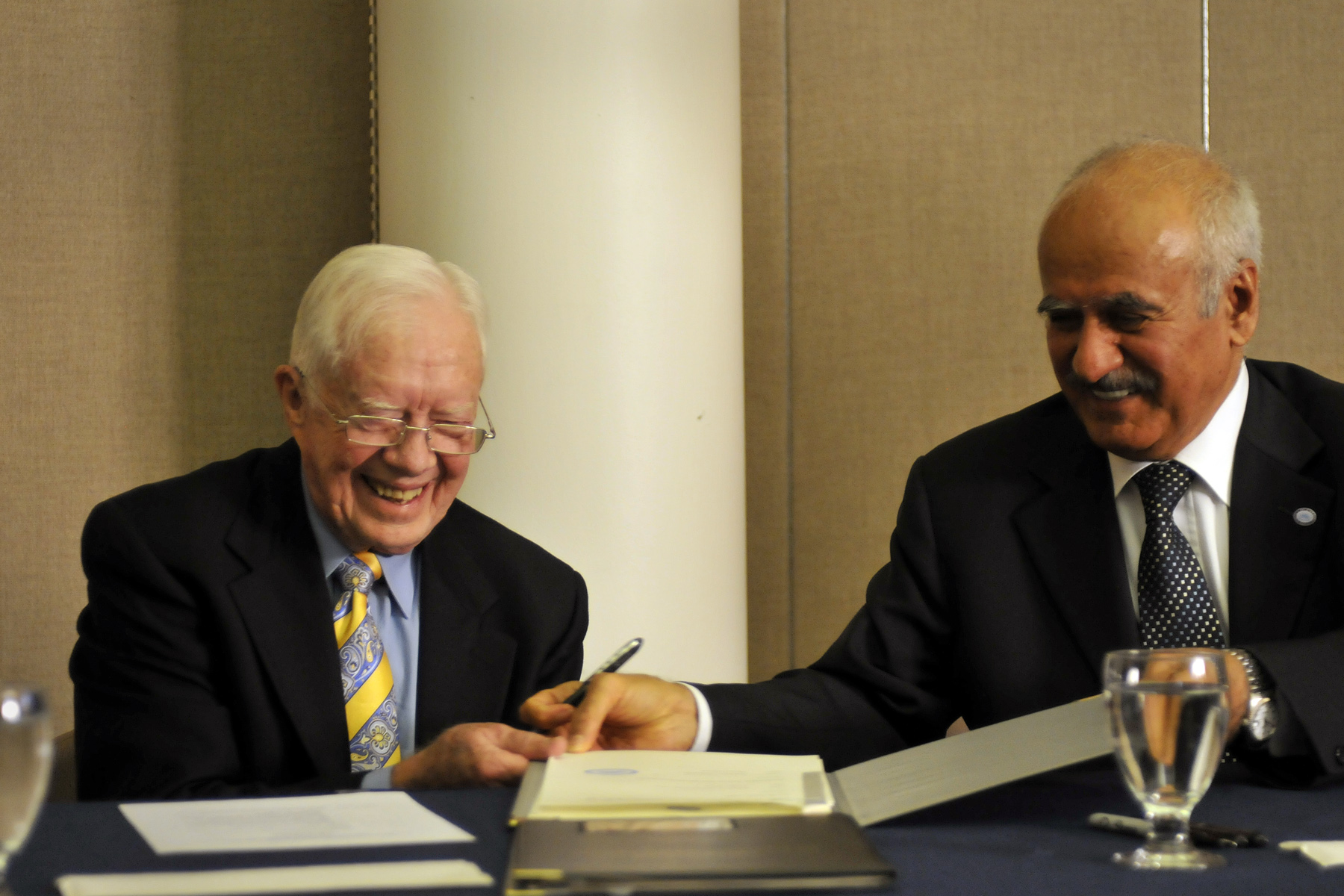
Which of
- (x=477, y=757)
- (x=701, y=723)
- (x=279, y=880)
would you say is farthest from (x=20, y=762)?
(x=701, y=723)

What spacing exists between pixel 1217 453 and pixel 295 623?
1.30 m

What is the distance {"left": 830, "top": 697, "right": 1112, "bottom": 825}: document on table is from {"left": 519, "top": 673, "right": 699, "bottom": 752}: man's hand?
0.26 metres

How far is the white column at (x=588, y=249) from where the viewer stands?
7.90 ft

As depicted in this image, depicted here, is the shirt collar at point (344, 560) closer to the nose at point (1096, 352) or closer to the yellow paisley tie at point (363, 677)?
the yellow paisley tie at point (363, 677)

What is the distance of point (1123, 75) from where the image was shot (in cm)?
283

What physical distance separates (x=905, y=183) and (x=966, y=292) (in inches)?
11.3

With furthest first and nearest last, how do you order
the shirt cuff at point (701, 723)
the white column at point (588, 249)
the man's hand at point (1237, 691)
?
the white column at point (588, 249) → the shirt cuff at point (701, 723) → the man's hand at point (1237, 691)

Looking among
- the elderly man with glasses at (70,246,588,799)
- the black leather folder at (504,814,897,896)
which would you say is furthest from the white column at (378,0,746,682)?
the black leather folder at (504,814,897,896)

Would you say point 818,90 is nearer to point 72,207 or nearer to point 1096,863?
point 72,207

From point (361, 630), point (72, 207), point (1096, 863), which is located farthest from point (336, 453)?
point (72, 207)

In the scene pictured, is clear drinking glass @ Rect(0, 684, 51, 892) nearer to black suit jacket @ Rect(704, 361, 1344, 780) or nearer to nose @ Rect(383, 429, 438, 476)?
black suit jacket @ Rect(704, 361, 1344, 780)

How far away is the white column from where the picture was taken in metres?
2.41

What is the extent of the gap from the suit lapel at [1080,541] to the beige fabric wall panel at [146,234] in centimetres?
174

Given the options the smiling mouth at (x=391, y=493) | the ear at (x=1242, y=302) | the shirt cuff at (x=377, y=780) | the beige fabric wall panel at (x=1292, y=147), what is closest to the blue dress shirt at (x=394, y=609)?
the smiling mouth at (x=391, y=493)
